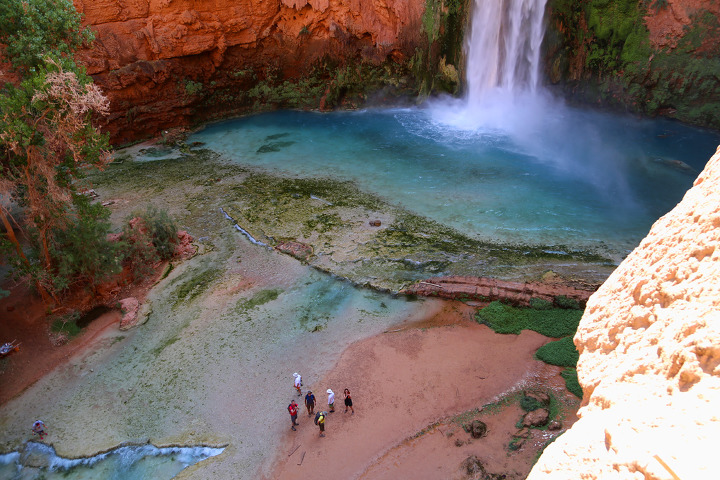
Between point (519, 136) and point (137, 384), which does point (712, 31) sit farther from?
point (137, 384)

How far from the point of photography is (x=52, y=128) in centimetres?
1138

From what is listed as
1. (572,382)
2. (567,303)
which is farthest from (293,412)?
(567,303)

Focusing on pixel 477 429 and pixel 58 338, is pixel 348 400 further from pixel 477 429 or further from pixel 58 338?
pixel 58 338

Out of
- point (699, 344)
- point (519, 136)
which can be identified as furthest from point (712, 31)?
point (699, 344)

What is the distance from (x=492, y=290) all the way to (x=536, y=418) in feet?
14.5

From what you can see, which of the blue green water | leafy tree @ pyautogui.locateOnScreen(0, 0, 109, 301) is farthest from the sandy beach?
the blue green water

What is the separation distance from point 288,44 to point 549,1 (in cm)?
1644

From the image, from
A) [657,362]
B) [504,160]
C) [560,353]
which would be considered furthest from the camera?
[504,160]

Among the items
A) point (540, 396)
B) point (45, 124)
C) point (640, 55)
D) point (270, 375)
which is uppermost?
point (640, 55)

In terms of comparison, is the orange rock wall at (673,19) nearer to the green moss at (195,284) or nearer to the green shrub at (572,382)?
the green shrub at (572,382)

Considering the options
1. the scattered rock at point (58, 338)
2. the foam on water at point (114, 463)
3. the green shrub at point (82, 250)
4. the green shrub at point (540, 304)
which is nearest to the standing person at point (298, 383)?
the foam on water at point (114, 463)

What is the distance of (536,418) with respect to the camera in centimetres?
896

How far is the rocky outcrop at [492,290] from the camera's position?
12359 millimetres

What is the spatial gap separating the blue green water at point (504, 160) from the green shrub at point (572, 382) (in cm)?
651
